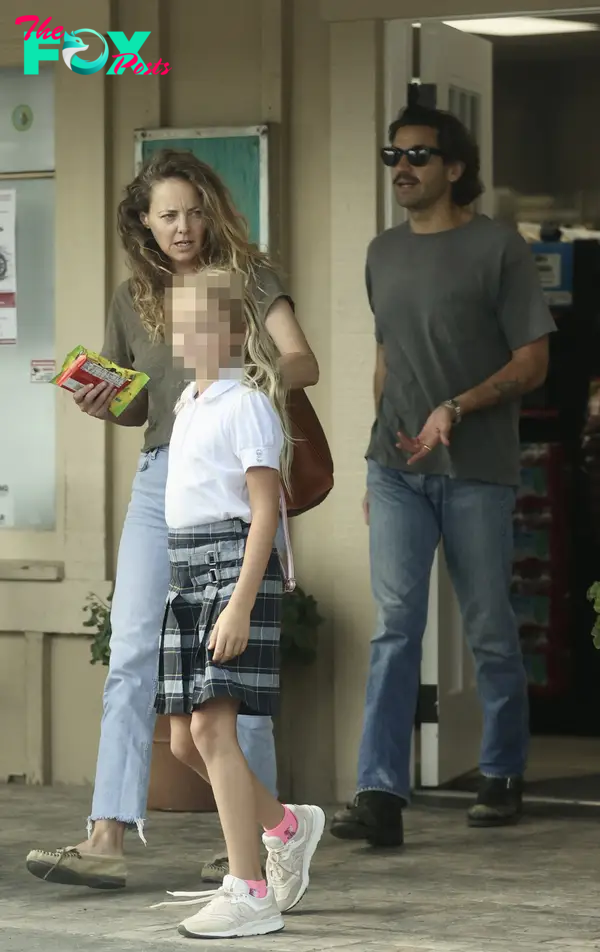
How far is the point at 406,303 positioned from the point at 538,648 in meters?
2.74

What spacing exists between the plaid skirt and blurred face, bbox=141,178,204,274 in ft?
2.71

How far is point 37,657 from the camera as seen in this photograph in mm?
6805

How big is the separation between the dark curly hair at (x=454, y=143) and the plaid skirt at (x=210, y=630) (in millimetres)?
1867

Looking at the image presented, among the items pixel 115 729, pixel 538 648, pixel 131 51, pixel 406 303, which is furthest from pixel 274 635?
pixel 538 648

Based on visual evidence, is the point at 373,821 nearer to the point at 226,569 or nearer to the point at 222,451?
the point at 226,569

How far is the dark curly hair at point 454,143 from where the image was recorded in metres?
5.99

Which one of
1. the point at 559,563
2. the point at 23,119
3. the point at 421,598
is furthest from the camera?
the point at 559,563

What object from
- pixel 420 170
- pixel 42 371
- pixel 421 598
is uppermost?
pixel 420 170

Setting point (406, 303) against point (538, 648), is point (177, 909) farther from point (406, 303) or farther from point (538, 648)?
point (538, 648)

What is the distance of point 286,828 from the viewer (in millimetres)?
4684

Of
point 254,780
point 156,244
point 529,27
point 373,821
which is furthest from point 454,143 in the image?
point 529,27

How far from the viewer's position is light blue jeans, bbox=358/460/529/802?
5.85 metres

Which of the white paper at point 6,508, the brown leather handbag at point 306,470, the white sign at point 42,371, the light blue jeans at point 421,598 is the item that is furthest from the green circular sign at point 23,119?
the brown leather handbag at point 306,470

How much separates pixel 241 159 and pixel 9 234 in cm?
94
